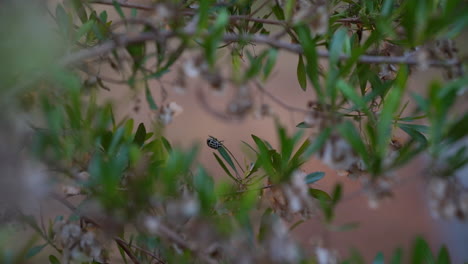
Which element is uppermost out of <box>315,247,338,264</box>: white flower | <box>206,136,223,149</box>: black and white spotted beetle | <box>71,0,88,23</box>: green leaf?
<box>71,0,88,23</box>: green leaf

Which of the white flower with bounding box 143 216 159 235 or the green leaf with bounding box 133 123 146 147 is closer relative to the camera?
the white flower with bounding box 143 216 159 235

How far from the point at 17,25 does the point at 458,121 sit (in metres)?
0.44

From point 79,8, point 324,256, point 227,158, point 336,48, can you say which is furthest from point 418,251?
point 79,8

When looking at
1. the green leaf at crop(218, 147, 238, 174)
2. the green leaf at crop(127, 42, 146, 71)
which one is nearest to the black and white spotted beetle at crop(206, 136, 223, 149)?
the green leaf at crop(218, 147, 238, 174)

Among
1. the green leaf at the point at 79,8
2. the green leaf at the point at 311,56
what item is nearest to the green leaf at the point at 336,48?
the green leaf at the point at 311,56

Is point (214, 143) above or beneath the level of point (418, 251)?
above

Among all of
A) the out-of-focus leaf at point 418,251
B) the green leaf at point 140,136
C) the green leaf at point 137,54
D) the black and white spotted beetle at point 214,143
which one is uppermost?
the green leaf at point 137,54

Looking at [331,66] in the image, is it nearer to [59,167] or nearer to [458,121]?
[458,121]

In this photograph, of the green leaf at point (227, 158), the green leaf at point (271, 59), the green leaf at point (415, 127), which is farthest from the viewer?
the green leaf at point (227, 158)

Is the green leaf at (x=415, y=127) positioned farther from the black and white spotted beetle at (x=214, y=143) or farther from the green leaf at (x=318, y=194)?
the black and white spotted beetle at (x=214, y=143)

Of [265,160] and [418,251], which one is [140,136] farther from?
[418,251]

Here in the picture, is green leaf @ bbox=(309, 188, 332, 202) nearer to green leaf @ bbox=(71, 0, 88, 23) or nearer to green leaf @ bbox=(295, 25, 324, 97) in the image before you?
green leaf @ bbox=(295, 25, 324, 97)

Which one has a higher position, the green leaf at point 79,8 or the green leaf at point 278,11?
the green leaf at point 79,8

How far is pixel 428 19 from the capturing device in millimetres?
535
